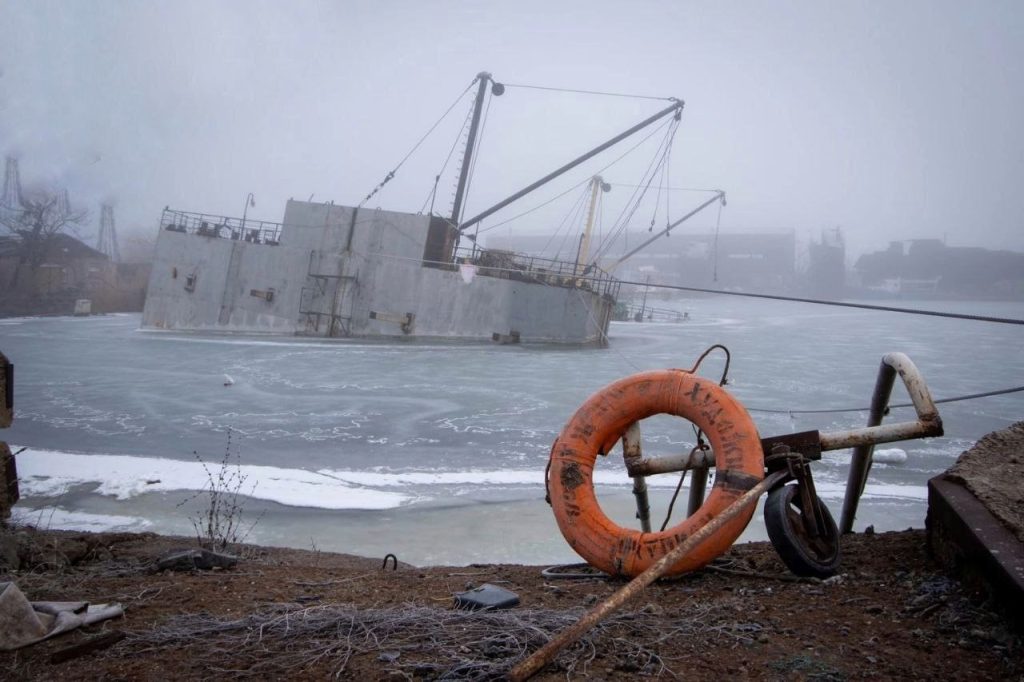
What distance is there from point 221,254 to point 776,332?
20458 millimetres

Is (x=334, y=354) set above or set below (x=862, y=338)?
below

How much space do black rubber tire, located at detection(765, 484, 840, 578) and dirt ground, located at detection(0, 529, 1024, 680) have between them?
60 millimetres

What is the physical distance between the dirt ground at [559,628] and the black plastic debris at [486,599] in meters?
0.07

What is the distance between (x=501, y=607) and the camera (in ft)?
8.50

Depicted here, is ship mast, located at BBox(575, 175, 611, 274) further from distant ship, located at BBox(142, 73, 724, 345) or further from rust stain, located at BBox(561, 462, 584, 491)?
rust stain, located at BBox(561, 462, 584, 491)

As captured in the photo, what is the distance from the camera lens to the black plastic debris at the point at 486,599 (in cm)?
260

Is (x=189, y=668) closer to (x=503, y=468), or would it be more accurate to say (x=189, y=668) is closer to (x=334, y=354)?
(x=503, y=468)

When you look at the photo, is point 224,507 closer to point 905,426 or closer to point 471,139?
point 905,426

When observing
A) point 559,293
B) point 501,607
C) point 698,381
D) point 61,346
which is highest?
point 559,293

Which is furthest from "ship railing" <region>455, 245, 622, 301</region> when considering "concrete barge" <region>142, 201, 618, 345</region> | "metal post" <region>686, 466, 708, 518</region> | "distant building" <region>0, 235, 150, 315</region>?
"metal post" <region>686, 466, 708, 518</region>

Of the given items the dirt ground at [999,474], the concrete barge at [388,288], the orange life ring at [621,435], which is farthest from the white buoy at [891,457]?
the concrete barge at [388,288]

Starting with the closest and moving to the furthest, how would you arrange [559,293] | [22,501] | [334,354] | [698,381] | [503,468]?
1. [698,381]
2. [22,501]
3. [503,468]
4. [334,354]
5. [559,293]

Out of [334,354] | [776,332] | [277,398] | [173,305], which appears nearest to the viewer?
[277,398]

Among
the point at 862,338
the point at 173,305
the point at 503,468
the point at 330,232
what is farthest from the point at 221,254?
the point at 862,338
